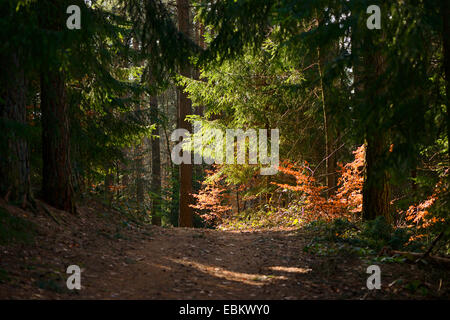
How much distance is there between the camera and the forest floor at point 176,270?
4.82 meters

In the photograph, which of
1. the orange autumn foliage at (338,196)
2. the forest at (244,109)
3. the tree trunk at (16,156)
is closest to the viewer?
the forest at (244,109)

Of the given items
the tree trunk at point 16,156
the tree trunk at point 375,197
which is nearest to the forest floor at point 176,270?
the tree trunk at point 16,156

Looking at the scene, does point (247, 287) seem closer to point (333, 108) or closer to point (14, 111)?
point (333, 108)

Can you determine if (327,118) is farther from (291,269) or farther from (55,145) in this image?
(55,145)

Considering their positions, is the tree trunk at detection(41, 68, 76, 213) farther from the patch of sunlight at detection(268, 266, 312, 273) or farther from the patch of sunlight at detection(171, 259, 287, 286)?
the patch of sunlight at detection(268, 266, 312, 273)

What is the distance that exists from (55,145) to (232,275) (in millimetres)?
4625

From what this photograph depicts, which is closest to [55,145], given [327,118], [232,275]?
[232,275]

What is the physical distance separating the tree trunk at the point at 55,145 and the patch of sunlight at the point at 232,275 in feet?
10.1

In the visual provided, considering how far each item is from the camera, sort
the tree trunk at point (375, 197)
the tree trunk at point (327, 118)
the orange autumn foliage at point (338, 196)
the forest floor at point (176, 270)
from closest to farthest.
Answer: the forest floor at point (176, 270) < the tree trunk at point (327, 118) < the tree trunk at point (375, 197) < the orange autumn foliage at point (338, 196)

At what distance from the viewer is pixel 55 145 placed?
7.67 m

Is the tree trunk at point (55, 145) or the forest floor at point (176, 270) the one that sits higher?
the tree trunk at point (55, 145)

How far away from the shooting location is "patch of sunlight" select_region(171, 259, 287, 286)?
5.64 meters

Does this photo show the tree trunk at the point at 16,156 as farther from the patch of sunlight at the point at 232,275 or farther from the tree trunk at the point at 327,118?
the tree trunk at the point at 327,118
